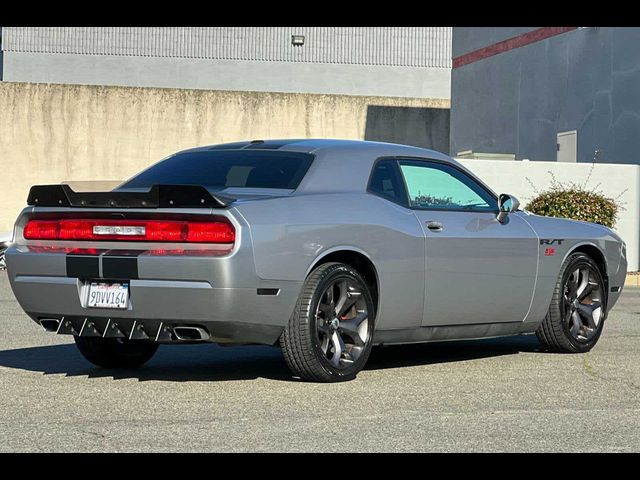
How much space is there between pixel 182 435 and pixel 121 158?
76.6ft

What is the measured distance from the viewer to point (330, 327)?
8008 mm

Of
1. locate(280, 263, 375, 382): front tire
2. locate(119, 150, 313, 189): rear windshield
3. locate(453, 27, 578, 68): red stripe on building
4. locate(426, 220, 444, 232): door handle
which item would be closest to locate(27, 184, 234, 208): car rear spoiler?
locate(119, 150, 313, 189): rear windshield

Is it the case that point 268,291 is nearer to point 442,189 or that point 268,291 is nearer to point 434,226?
point 434,226

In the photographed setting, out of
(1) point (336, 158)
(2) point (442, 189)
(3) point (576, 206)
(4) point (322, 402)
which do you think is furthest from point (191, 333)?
(3) point (576, 206)

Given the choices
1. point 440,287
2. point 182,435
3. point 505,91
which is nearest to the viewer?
point 182,435

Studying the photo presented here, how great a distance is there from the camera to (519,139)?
30.3 metres

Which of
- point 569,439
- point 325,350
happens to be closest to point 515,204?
point 325,350

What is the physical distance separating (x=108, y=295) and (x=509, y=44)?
24.5 meters

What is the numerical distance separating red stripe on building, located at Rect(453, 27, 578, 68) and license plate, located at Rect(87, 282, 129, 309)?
71.3 feet

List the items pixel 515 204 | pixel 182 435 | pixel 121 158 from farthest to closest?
pixel 121 158 < pixel 515 204 < pixel 182 435

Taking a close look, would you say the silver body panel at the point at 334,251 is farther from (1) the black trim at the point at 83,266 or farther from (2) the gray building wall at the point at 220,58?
(2) the gray building wall at the point at 220,58
